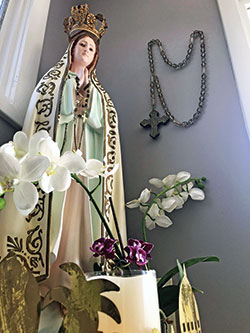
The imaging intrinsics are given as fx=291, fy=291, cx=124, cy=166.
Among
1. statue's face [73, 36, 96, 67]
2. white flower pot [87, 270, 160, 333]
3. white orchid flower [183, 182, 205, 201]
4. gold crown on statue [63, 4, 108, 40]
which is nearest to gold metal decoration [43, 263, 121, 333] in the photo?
white flower pot [87, 270, 160, 333]

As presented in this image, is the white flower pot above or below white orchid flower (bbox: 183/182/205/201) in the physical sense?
below

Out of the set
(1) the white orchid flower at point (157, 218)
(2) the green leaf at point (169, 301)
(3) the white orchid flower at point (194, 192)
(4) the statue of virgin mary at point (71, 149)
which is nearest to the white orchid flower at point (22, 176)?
(4) the statue of virgin mary at point (71, 149)

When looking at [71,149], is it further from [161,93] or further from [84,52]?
[161,93]

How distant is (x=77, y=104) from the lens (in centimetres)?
100

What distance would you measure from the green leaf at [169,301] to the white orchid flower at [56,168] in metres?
0.40

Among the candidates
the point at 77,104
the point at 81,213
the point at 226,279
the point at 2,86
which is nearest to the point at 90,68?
the point at 77,104

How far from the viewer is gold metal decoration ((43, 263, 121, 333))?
441mm

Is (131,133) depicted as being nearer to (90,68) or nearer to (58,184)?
(90,68)

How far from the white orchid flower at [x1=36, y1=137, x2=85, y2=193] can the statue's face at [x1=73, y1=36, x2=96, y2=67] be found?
2.25 feet

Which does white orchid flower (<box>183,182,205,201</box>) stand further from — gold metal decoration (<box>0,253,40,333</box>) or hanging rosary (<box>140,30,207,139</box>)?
gold metal decoration (<box>0,253,40,333</box>)

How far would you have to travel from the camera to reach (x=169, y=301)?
701 mm

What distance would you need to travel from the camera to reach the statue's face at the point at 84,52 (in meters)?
1.08

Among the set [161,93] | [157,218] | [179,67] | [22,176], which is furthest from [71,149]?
[179,67]

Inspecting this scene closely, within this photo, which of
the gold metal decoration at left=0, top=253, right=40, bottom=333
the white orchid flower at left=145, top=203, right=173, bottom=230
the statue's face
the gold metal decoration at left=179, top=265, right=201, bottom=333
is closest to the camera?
the gold metal decoration at left=0, top=253, right=40, bottom=333
